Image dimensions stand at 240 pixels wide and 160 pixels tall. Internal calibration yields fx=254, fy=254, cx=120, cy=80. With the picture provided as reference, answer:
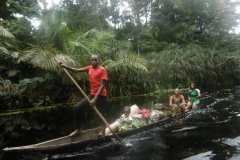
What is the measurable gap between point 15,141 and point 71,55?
5815 millimetres

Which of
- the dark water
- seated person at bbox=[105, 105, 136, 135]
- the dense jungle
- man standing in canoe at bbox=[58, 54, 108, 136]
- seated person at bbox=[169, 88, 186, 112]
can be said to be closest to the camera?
the dark water

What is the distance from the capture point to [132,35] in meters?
23.8

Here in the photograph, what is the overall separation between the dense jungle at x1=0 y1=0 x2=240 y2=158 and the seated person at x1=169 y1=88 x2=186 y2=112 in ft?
13.2

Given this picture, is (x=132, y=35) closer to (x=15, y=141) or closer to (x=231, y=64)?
(x=231, y=64)

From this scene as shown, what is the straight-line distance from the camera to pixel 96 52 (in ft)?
41.0

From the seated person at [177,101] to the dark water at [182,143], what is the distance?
485 mm

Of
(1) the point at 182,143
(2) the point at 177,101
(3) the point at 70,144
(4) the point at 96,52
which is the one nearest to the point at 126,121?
(1) the point at 182,143

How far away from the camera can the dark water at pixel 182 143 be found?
16.5 feet

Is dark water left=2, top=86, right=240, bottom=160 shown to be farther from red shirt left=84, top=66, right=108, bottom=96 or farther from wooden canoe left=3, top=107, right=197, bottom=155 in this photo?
red shirt left=84, top=66, right=108, bottom=96

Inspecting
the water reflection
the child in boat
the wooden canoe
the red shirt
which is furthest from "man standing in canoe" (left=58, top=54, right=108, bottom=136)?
the child in boat

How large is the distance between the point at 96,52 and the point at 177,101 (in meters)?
5.06

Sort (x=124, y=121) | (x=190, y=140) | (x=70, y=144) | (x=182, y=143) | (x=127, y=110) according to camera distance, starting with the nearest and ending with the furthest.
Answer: (x=70, y=144), (x=182, y=143), (x=190, y=140), (x=127, y=110), (x=124, y=121)

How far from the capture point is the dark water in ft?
16.5

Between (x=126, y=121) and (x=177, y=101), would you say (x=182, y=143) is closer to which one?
(x=126, y=121)
